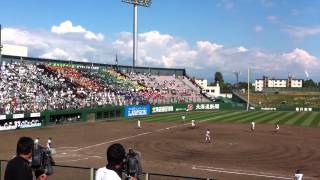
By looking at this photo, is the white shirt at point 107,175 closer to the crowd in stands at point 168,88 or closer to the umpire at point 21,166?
the umpire at point 21,166

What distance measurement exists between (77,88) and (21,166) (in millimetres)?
64925

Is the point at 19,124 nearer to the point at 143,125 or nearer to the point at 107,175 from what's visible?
the point at 143,125

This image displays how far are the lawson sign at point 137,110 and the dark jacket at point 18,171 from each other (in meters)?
65.9

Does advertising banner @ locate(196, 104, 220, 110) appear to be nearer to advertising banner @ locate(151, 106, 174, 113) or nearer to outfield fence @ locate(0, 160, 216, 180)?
advertising banner @ locate(151, 106, 174, 113)

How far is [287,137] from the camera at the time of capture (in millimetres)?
44844

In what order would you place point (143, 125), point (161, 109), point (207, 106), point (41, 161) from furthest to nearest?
point (207, 106) → point (161, 109) → point (143, 125) → point (41, 161)

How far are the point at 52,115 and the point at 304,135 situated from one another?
3074 centimetres

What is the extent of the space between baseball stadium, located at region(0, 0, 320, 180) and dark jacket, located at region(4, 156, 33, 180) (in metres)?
5.27

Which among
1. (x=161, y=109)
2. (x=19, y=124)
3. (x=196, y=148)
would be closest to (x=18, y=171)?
(x=196, y=148)

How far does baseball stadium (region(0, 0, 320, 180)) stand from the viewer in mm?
29562

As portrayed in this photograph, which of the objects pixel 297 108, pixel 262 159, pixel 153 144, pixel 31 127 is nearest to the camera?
pixel 262 159

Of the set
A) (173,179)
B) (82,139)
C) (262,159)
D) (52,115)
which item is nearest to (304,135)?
(262,159)

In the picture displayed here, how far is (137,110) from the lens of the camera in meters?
75.0

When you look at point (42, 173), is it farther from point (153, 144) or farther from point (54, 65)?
point (54, 65)
